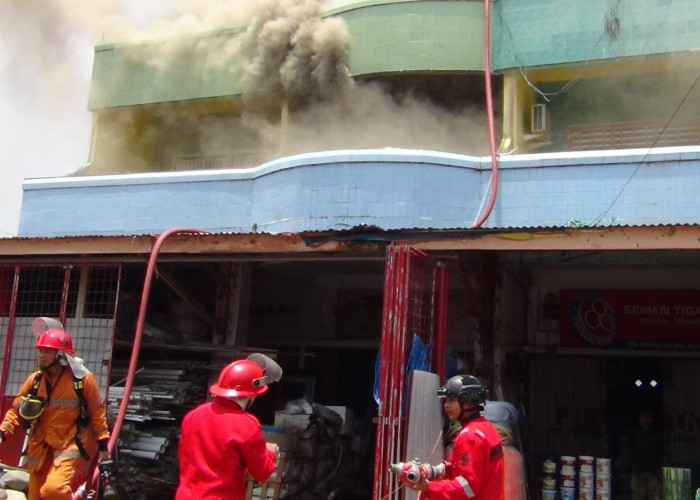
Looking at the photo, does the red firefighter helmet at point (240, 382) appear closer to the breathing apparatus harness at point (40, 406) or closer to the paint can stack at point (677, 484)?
the breathing apparatus harness at point (40, 406)

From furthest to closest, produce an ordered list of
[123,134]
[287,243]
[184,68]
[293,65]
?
1. [123,134]
2. [184,68]
3. [293,65]
4. [287,243]

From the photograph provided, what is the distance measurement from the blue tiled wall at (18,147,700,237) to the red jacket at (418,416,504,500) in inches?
250

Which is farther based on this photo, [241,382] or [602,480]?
[602,480]

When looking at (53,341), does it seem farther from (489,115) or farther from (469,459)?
(489,115)

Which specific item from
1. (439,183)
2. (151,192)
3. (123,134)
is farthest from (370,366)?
(123,134)

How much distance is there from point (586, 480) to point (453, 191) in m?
4.96

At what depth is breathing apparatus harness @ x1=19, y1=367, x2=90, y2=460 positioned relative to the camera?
6.41 metres

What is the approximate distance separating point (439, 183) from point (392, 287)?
4.82m

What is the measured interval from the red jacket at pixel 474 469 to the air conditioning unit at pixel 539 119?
387 inches

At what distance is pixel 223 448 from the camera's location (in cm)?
445

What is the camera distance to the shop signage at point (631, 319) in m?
11.5

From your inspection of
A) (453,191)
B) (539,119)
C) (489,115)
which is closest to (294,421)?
(453,191)

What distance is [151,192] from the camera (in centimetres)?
1402

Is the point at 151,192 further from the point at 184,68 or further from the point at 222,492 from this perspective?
the point at 222,492
